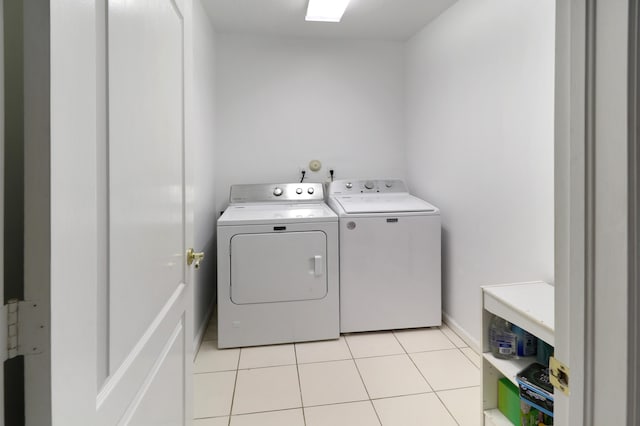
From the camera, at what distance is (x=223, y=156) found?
10.3 feet

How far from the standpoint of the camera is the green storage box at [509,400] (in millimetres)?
1475

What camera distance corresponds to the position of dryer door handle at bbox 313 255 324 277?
2.46 m

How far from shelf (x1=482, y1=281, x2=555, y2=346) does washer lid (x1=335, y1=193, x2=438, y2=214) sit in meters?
1.06

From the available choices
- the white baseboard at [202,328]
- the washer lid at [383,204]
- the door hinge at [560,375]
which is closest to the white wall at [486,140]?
the washer lid at [383,204]

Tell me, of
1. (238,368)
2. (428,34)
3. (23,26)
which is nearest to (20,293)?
(23,26)

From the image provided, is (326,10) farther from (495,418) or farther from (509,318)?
(495,418)

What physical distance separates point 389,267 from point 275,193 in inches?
45.1

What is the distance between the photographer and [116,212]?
2.25ft

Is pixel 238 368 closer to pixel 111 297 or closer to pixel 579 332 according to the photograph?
pixel 111 297

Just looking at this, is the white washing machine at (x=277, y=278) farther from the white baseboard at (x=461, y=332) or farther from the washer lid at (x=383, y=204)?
the white baseboard at (x=461, y=332)

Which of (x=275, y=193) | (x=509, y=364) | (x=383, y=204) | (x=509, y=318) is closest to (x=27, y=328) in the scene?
(x=509, y=318)

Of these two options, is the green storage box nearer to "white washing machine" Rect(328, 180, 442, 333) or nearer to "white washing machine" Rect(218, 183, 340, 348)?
"white washing machine" Rect(328, 180, 442, 333)

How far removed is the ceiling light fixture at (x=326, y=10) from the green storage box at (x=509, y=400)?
2416 millimetres
